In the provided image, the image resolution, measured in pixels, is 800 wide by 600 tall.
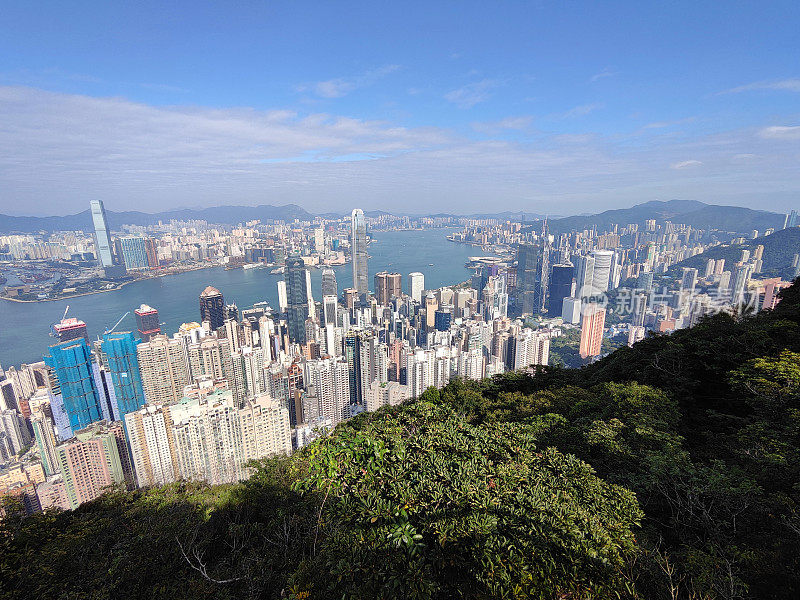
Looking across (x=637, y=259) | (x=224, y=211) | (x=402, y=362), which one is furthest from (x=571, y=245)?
(x=224, y=211)

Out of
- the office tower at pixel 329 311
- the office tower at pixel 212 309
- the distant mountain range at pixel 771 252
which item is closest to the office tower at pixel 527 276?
the distant mountain range at pixel 771 252

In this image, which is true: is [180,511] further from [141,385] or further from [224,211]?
[224,211]

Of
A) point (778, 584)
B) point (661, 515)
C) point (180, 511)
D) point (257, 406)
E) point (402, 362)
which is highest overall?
point (778, 584)

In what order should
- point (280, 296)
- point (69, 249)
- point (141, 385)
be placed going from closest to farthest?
point (141, 385) → point (280, 296) → point (69, 249)

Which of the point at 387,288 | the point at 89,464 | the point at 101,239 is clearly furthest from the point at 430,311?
the point at 101,239

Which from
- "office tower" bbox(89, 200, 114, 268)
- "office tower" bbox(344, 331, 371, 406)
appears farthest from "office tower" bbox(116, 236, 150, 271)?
"office tower" bbox(344, 331, 371, 406)

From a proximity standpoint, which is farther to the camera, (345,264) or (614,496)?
(345,264)
